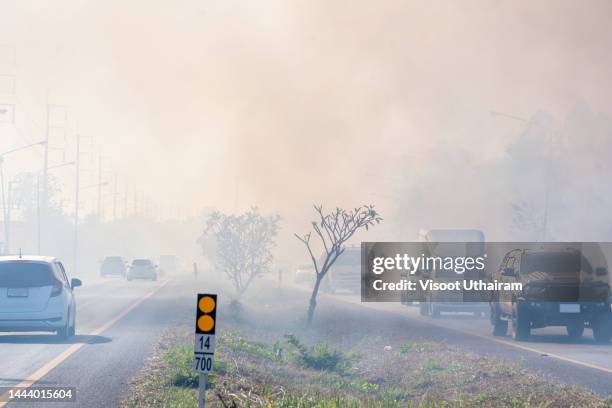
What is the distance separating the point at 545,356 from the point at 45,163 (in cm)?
6778

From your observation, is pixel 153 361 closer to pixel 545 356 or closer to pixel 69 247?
pixel 545 356

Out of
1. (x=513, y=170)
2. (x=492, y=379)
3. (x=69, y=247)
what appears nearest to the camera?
(x=492, y=379)

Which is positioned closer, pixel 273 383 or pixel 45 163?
pixel 273 383

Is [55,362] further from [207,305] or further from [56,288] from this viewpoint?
[207,305]

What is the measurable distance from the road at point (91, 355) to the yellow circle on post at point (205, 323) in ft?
9.94

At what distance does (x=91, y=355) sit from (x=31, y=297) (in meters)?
3.27

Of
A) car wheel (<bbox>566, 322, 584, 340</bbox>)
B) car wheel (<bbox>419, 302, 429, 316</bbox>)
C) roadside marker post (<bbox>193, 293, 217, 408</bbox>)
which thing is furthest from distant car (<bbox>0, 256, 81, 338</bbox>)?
car wheel (<bbox>419, 302, 429, 316</bbox>)

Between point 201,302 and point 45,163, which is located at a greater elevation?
point 45,163

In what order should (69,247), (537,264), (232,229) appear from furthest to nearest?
(69,247), (232,229), (537,264)

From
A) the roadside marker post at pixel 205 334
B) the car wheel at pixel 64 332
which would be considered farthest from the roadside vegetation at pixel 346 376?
the car wheel at pixel 64 332

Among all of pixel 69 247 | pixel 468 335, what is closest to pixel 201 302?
pixel 468 335

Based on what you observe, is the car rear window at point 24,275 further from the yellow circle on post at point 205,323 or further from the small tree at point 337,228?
the yellow circle on post at point 205,323

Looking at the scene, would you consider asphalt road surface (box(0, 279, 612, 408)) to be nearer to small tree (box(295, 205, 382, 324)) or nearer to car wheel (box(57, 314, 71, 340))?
car wheel (box(57, 314, 71, 340))

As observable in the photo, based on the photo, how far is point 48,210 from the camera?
123750 millimetres
